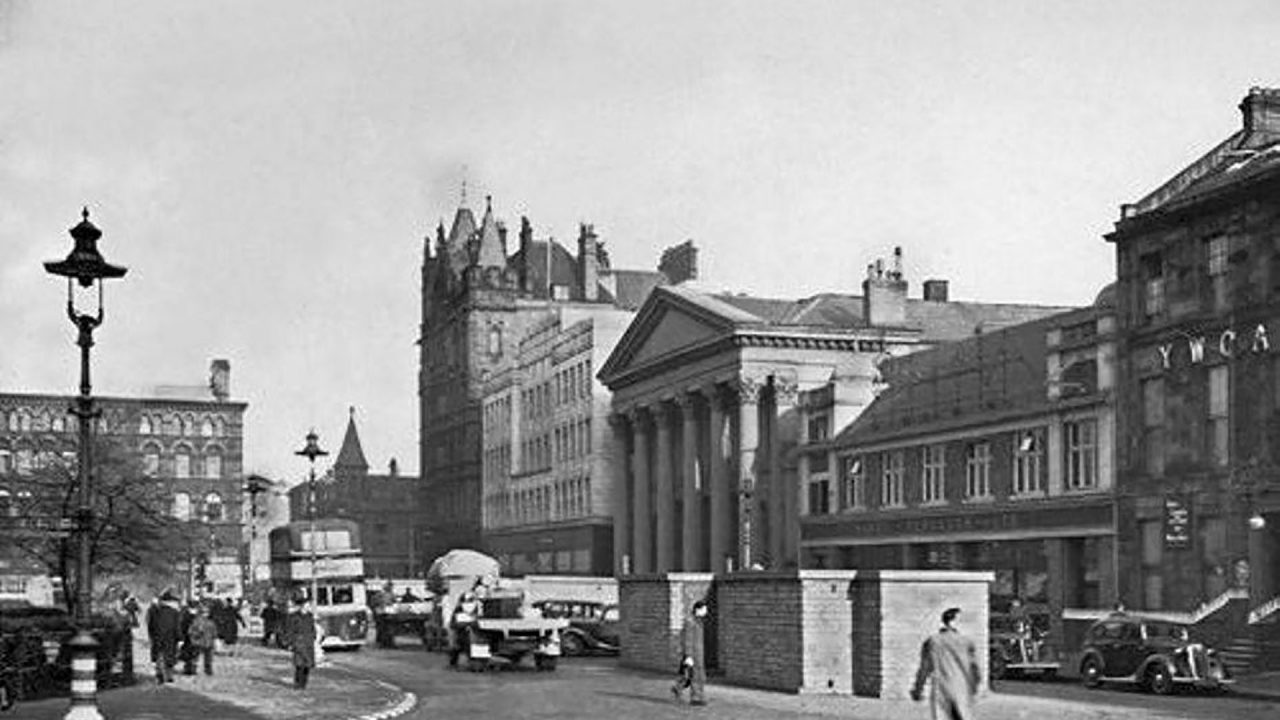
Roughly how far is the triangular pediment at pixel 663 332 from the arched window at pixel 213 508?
3981 centimetres

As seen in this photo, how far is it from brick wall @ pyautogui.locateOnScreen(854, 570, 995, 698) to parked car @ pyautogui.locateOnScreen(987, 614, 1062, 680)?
27.7ft

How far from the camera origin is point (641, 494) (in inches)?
3915

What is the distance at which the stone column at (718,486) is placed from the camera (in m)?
87.2

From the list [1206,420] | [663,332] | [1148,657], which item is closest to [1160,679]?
[1148,657]

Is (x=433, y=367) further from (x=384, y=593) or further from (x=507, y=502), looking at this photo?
(x=384, y=593)

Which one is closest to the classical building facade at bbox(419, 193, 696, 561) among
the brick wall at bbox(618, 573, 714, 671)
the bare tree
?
the bare tree

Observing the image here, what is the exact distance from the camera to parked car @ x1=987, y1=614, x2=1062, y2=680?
139ft

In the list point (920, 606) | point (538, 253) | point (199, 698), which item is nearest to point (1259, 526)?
point (920, 606)

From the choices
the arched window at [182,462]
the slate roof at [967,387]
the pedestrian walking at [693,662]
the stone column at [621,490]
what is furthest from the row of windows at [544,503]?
the pedestrian walking at [693,662]

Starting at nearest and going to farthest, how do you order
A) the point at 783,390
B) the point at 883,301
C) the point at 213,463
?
the point at 783,390 < the point at 883,301 < the point at 213,463

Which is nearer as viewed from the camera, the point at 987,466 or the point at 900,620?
the point at 900,620

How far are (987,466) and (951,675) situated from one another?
43246 millimetres

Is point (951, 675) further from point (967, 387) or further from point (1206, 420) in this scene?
point (967, 387)

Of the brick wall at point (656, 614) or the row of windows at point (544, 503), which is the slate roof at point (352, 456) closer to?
the row of windows at point (544, 503)
